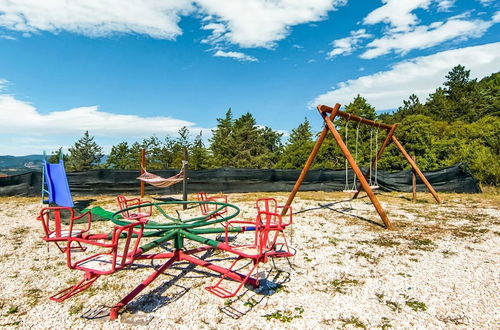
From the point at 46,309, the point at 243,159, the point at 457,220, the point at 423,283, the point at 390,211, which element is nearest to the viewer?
the point at 46,309

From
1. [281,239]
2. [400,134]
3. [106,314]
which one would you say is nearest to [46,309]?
[106,314]

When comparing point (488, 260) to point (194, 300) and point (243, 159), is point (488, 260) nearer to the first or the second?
point (194, 300)

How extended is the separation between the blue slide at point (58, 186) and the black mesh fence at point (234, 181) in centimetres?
276

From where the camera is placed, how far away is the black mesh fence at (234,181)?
10.8m

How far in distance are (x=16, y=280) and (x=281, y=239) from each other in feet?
12.2

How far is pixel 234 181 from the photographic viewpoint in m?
11.9

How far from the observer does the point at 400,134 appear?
17.5m

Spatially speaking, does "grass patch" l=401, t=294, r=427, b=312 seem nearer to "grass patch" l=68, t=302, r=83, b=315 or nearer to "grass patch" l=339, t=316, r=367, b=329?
"grass patch" l=339, t=316, r=367, b=329

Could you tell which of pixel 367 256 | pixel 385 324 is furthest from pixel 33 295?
pixel 367 256

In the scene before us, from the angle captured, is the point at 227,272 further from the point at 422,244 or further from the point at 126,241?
the point at 422,244

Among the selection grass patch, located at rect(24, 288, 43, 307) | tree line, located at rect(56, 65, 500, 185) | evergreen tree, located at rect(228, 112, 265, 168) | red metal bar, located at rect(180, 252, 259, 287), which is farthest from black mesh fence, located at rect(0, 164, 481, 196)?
evergreen tree, located at rect(228, 112, 265, 168)

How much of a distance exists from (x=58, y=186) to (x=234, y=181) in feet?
20.9

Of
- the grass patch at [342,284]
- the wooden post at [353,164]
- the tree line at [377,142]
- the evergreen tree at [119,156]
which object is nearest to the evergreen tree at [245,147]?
the tree line at [377,142]

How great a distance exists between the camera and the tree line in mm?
14414
